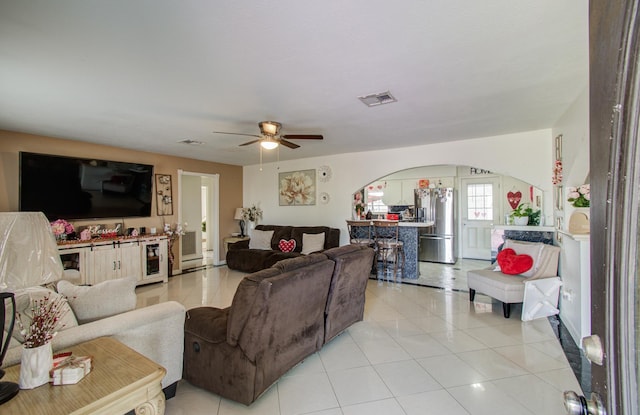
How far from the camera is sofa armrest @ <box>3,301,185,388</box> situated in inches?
66.8

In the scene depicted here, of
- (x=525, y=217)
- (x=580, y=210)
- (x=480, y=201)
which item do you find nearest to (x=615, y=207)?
(x=580, y=210)

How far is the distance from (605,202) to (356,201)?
5.73m

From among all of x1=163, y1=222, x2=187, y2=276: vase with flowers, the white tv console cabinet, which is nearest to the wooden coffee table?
the white tv console cabinet

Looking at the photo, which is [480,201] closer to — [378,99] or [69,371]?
[378,99]

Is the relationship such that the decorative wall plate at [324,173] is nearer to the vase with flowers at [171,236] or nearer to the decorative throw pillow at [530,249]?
the vase with flowers at [171,236]

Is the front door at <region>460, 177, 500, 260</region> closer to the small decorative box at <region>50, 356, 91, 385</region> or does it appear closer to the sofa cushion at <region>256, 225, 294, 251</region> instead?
the sofa cushion at <region>256, 225, 294, 251</region>

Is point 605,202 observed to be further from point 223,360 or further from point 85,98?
point 85,98

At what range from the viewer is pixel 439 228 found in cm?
711

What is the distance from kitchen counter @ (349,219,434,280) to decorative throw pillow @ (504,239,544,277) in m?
1.59

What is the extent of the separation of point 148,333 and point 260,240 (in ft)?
15.1

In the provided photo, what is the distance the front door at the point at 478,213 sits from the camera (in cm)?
711

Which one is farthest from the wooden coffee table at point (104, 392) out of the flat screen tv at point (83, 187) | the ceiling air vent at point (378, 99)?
the flat screen tv at point (83, 187)

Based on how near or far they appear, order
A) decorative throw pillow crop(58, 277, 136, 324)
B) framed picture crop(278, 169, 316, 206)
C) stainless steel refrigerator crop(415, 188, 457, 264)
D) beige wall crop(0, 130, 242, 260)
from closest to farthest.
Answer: decorative throw pillow crop(58, 277, 136, 324), beige wall crop(0, 130, 242, 260), framed picture crop(278, 169, 316, 206), stainless steel refrigerator crop(415, 188, 457, 264)

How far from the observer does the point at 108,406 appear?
1.14 meters
